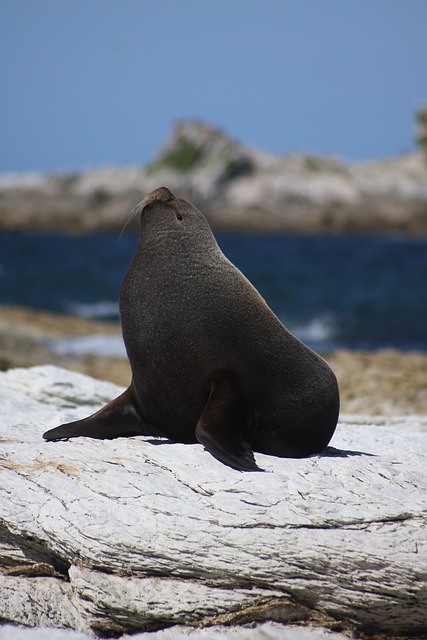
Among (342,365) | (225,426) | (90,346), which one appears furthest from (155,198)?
(90,346)

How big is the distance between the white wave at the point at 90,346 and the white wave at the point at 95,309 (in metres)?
6.07

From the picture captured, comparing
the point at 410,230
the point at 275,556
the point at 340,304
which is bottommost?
the point at 275,556

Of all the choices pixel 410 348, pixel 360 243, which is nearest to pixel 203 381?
pixel 410 348

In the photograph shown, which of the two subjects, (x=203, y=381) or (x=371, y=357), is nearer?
(x=203, y=381)

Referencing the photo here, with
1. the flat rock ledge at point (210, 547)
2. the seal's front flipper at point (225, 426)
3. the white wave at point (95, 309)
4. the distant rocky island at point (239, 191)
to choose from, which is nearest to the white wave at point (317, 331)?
the white wave at point (95, 309)

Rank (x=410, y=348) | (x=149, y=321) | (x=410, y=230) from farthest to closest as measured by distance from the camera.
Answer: (x=410, y=230) < (x=410, y=348) < (x=149, y=321)

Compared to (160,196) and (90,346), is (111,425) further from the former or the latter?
(90,346)

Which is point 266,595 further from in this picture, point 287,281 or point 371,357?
point 287,281

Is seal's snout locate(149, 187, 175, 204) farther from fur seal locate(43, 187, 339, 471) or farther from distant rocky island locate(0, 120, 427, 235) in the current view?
distant rocky island locate(0, 120, 427, 235)

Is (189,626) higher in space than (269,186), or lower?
lower

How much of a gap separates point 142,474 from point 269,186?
2427 inches

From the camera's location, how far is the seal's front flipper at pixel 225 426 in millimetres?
4918

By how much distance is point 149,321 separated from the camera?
5.40 metres

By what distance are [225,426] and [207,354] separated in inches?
18.0
